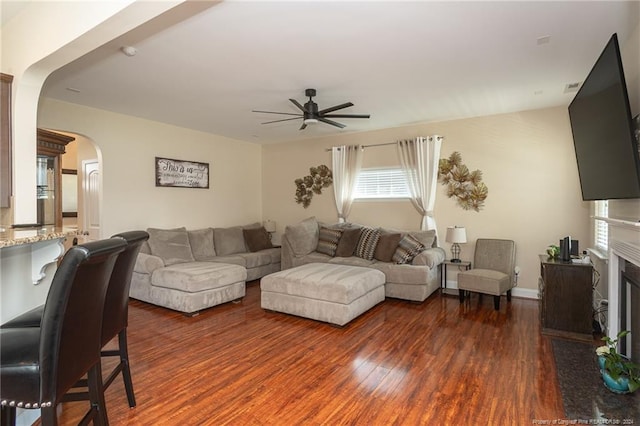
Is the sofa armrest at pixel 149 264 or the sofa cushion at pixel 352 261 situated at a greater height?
the sofa armrest at pixel 149 264

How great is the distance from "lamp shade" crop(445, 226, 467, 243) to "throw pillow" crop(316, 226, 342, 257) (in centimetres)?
171

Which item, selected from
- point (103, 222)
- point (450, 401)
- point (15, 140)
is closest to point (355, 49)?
point (15, 140)

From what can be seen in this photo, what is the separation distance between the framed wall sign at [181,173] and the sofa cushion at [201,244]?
2.80 feet

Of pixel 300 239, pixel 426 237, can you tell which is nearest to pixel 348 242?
pixel 300 239

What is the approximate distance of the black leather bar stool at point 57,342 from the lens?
4.06ft

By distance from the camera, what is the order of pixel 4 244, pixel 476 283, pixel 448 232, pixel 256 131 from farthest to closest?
Result: 1. pixel 256 131
2. pixel 448 232
3. pixel 476 283
4. pixel 4 244

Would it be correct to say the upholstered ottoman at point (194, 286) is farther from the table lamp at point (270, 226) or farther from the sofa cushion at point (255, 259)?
the table lamp at point (270, 226)

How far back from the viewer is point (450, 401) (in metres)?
2.21

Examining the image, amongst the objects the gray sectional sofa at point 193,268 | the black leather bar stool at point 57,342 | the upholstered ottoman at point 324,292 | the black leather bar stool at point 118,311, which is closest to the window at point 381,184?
the upholstered ottoman at point 324,292

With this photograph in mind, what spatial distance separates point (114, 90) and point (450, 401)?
447 centimetres

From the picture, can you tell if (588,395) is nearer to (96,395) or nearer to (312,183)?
(96,395)

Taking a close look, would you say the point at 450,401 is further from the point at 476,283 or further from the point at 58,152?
the point at 58,152

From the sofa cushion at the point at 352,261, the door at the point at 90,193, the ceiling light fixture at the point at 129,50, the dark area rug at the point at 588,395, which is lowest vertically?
the dark area rug at the point at 588,395

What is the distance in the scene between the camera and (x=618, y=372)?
2.26m
